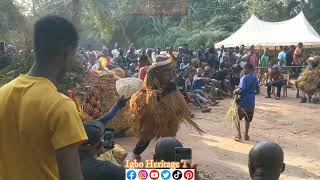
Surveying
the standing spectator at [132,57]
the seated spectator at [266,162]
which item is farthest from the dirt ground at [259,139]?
the standing spectator at [132,57]

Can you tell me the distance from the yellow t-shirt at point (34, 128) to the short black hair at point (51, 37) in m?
0.12

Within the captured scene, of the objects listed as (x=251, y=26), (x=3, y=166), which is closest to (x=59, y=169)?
(x=3, y=166)

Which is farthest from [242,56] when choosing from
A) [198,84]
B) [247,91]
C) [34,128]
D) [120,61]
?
[34,128]

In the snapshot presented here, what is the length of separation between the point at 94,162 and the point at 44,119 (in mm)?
973

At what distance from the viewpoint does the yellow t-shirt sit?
1.98 meters

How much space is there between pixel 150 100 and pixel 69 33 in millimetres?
4020

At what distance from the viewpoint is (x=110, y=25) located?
15.6m

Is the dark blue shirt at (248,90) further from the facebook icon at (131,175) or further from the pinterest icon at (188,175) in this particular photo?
the pinterest icon at (188,175)

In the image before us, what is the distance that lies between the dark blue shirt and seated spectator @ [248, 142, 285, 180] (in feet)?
20.3

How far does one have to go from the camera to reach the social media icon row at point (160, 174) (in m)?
2.98

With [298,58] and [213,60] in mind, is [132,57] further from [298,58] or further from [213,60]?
[298,58]

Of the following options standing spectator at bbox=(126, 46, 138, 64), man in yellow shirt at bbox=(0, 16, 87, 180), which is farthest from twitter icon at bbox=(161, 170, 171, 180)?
standing spectator at bbox=(126, 46, 138, 64)

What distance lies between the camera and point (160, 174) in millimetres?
3182

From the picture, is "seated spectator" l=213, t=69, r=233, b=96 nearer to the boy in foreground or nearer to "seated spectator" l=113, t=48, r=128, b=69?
"seated spectator" l=113, t=48, r=128, b=69
